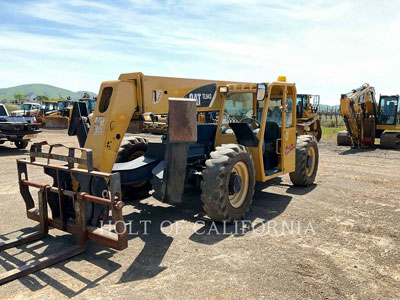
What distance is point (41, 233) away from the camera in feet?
15.1

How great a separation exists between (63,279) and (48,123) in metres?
26.3

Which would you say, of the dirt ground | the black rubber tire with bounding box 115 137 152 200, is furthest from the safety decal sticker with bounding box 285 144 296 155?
the black rubber tire with bounding box 115 137 152 200

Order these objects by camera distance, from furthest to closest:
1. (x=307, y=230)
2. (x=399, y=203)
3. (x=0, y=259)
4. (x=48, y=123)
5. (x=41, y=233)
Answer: (x=48, y=123), (x=399, y=203), (x=307, y=230), (x=41, y=233), (x=0, y=259)

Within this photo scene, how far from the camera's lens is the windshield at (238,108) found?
6.82m

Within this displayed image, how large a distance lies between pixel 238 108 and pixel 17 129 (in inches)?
414

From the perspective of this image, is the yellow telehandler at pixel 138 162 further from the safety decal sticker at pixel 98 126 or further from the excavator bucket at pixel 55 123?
the excavator bucket at pixel 55 123

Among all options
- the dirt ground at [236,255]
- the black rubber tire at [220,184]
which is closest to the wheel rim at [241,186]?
the black rubber tire at [220,184]

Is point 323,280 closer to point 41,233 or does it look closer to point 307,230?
point 307,230

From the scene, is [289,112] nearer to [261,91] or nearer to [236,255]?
[261,91]

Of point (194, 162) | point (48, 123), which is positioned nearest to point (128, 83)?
point (194, 162)

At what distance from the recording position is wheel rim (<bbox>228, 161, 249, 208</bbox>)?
5.42m

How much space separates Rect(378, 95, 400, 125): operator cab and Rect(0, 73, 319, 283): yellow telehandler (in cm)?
1298

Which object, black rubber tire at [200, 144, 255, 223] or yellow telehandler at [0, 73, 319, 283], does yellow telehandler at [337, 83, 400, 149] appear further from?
black rubber tire at [200, 144, 255, 223]

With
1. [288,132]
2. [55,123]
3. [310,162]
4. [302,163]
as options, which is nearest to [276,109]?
[288,132]
